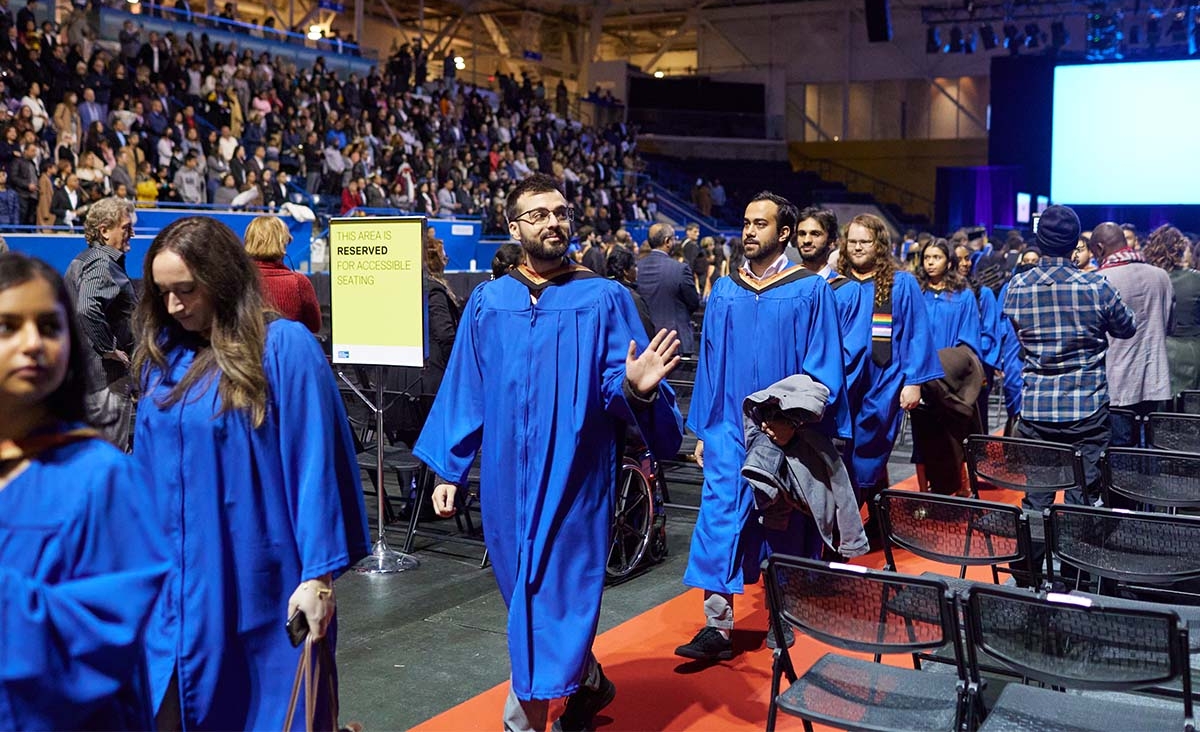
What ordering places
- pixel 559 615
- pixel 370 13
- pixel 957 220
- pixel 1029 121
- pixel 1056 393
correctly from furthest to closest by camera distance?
pixel 370 13 → pixel 957 220 → pixel 1029 121 → pixel 1056 393 → pixel 559 615

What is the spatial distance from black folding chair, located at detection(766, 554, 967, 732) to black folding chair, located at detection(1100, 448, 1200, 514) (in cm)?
188

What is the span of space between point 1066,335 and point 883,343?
990mm

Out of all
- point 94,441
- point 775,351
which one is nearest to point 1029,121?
point 775,351

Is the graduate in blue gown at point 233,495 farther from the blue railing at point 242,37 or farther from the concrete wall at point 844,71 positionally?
the concrete wall at point 844,71

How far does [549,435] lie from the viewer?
3463mm

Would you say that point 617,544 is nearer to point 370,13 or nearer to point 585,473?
point 585,473

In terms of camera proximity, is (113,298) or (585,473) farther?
(113,298)

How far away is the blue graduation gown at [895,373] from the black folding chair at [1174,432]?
1.06m

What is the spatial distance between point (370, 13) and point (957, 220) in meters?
17.6

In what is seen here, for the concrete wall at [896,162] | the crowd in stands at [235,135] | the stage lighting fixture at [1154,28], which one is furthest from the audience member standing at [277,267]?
the concrete wall at [896,162]

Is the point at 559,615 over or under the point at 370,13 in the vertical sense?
under

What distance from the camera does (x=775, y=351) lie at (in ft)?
14.7

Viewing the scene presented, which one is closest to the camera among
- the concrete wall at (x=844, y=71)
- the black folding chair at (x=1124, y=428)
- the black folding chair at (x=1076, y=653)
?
the black folding chair at (x=1076, y=653)

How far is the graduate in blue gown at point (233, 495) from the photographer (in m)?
2.40
